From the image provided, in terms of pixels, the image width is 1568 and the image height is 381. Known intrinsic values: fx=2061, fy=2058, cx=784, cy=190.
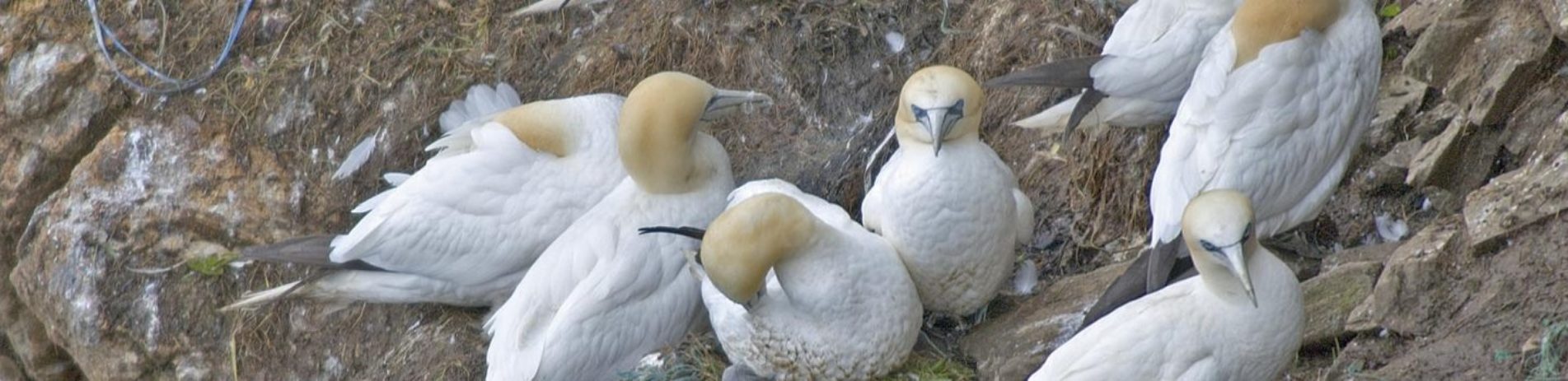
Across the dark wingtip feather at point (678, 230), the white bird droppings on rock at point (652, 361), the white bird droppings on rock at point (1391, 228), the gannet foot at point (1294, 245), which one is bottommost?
the white bird droppings on rock at point (652, 361)

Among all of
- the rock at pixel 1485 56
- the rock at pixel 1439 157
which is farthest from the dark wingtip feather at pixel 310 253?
the rock at pixel 1485 56

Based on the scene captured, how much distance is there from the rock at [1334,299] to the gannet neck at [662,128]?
5.86 ft

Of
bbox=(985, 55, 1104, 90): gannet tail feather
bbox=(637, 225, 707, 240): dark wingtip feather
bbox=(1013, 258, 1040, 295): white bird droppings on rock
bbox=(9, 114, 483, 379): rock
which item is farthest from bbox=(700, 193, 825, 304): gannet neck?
bbox=(9, 114, 483, 379): rock

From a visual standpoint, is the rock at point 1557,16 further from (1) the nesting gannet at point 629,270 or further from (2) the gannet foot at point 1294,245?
(1) the nesting gannet at point 629,270

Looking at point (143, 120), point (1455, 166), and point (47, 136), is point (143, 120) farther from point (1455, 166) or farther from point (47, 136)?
point (1455, 166)

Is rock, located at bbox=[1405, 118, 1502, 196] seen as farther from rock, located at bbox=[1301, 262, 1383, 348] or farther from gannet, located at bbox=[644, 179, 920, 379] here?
gannet, located at bbox=[644, 179, 920, 379]

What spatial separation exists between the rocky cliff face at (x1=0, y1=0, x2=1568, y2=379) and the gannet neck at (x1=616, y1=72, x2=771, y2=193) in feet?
2.62

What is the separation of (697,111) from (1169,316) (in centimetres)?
180

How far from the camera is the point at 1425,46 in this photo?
5.69 metres

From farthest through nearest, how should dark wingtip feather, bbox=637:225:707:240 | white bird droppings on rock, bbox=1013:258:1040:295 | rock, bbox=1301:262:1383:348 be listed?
white bird droppings on rock, bbox=1013:258:1040:295
dark wingtip feather, bbox=637:225:707:240
rock, bbox=1301:262:1383:348

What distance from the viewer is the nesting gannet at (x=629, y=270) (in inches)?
222

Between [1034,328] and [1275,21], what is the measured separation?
1016mm

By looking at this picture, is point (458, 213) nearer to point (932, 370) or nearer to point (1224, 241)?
point (932, 370)

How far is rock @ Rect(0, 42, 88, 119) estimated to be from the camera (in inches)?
307
